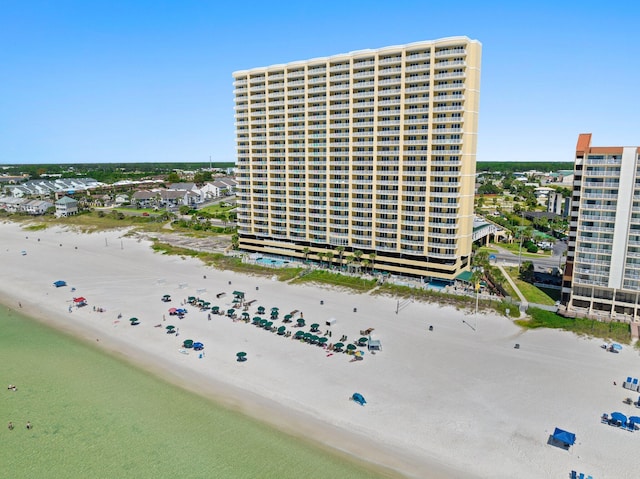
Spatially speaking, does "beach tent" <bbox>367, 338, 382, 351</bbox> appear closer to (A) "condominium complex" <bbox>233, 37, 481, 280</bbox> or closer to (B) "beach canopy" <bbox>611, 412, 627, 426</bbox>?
(B) "beach canopy" <bbox>611, 412, 627, 426</bbox>

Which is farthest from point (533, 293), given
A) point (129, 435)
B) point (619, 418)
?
point (129, 435)

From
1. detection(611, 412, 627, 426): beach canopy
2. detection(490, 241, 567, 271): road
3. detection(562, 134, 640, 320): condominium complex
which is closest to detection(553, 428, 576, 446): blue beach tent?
detection(611, 412, 627, 426): beach canopy

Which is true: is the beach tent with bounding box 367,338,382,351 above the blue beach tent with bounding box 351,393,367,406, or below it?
above

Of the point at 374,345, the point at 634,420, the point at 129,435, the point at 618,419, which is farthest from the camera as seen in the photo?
the point at 374,345

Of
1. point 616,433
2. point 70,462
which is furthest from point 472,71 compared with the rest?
point 70,462

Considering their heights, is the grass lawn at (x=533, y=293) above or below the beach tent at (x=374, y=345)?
above

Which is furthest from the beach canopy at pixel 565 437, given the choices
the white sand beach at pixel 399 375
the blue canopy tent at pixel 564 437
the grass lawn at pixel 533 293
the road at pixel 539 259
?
the road at pixel 539 259

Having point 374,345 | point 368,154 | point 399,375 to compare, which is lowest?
point 399,375

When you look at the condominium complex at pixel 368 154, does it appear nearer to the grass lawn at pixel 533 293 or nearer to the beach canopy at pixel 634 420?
the grass lawn at pixel 533 293

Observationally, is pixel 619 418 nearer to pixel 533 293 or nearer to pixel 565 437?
pixel 565 437
